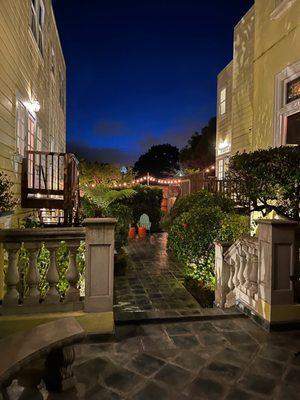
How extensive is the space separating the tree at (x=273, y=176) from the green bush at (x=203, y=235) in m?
1.72

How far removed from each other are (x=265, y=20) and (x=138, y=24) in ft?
69.8

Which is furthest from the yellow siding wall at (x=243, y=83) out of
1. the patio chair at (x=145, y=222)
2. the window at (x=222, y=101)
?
the patio chair at (x=145, y=222)

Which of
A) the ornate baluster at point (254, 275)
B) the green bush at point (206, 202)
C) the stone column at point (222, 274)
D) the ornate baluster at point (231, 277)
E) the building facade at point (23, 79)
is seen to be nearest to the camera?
the ornate baluster at point (254, 275)

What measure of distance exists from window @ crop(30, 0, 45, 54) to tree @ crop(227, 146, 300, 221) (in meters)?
7.14

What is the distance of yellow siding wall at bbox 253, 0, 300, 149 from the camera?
7.47 m

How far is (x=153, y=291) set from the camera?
834 cm

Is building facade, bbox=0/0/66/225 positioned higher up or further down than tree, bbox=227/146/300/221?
higher up

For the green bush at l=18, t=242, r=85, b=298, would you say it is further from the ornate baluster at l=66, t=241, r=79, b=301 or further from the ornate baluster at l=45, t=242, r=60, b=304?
the ornate baluster at l=66, t=241, r=79, b=301

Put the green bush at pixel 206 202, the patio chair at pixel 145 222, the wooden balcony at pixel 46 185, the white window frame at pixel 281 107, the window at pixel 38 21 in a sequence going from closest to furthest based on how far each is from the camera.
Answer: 1. the white window frame at pixel 281 107
2. the wooden balcony at pixel 46 185
3. the window at pixel 38 21
4. the green bush at pixel 206 202
5. the patio chair at pixel 145 222

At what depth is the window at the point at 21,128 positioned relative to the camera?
314 inches

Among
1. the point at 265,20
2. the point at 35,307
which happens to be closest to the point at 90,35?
the point at 265,20

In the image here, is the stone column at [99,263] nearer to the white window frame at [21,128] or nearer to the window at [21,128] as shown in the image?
the white window frame at [21,128]

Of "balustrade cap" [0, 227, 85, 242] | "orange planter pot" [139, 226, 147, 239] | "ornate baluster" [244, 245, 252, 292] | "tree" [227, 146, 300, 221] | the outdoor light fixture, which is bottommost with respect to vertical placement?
"orange planter pot" [139, 226, 147, 239]

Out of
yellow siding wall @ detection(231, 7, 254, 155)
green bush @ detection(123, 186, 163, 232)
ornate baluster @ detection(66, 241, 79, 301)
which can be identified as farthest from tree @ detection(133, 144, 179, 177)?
ornate baluster @ detection(66, 241, 79, 301)
